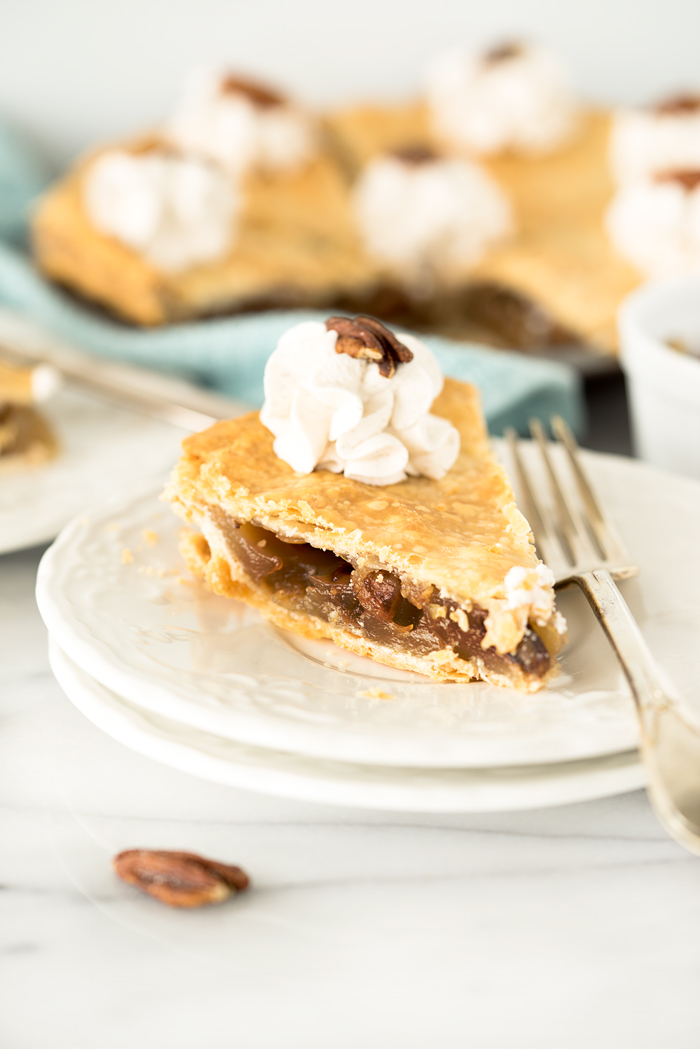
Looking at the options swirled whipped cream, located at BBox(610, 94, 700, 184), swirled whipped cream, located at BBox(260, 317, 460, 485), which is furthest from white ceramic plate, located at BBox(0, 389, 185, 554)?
swirled whipped cream, located at BBox(610, 94, 700, 184)

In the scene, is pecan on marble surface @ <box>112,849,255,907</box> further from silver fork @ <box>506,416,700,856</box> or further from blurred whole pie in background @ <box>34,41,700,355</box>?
blurred whole pie in background @ <box>34,41,700,355</box>

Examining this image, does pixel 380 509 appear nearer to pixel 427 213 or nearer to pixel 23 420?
pixel 23 420

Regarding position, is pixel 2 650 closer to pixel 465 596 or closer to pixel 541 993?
pixel 465 596

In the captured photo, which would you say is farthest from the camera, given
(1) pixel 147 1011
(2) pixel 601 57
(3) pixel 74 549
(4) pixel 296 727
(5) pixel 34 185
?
(2) pixel 601 57

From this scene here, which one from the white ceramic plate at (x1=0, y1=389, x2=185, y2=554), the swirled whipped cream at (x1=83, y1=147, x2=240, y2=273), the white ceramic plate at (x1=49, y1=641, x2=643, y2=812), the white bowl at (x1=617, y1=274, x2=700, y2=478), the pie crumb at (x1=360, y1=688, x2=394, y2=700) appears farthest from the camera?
the swirled whipped cream at (x1=83, y1=147, x2=240, y2=273)

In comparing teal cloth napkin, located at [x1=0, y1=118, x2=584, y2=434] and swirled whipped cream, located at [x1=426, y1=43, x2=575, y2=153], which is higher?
swirled whipped cream, located at [x1=426, y1=43, x2=575, y2=153]

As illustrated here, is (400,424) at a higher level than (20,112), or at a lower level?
lower

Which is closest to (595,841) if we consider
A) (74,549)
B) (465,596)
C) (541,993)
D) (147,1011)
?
(541,993)
